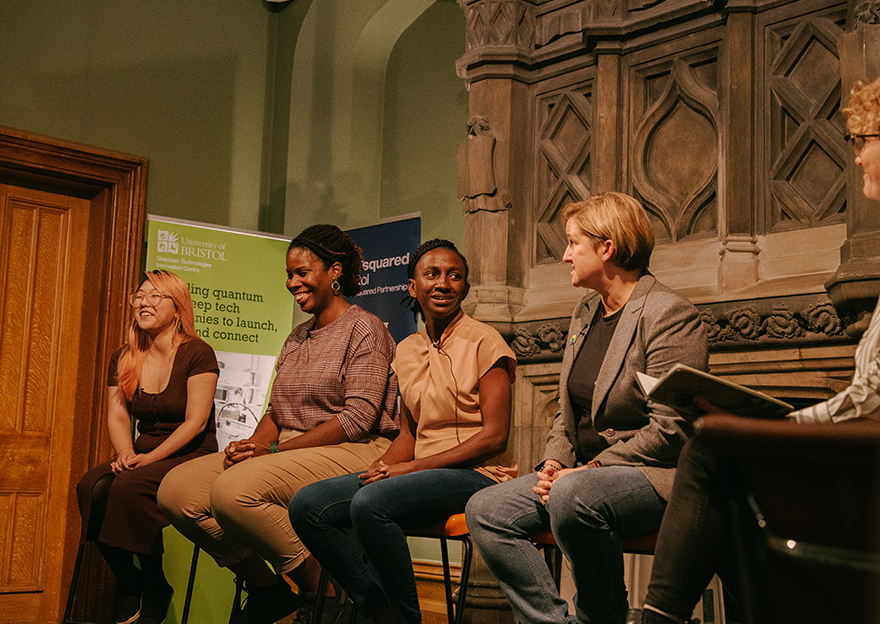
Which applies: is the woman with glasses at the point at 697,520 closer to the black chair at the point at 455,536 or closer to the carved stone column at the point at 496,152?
the black chair at the point at 455,536

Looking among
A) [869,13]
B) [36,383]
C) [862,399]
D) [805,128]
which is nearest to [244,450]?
[862,399]

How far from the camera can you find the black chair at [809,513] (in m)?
1.24

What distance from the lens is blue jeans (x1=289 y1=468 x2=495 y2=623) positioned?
2.49 metres

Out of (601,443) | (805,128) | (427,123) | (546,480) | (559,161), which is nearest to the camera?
(546,480)

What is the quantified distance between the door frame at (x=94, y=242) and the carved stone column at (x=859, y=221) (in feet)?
11.4

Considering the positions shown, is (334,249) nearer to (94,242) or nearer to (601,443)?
(601,443)

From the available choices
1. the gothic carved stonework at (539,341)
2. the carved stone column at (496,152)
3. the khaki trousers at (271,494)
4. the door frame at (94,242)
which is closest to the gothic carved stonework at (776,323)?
the gothic carved stonework at (539,341)

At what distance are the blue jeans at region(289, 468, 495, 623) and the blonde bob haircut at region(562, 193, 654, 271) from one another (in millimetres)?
753

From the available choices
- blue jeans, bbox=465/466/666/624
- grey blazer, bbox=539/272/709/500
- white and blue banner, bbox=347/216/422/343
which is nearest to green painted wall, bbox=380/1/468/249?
white and blue banner, bbox=347/216/422/343

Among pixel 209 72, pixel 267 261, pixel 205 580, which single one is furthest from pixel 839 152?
pixel 209 72

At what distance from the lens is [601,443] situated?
7.76 feet

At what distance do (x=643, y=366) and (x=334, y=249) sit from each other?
1.45m

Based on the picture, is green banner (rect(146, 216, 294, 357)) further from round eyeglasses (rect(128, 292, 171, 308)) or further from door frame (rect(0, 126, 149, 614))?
round eyeglasses (rect(128, 292, 171, 308))

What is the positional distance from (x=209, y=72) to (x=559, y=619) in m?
4.16
